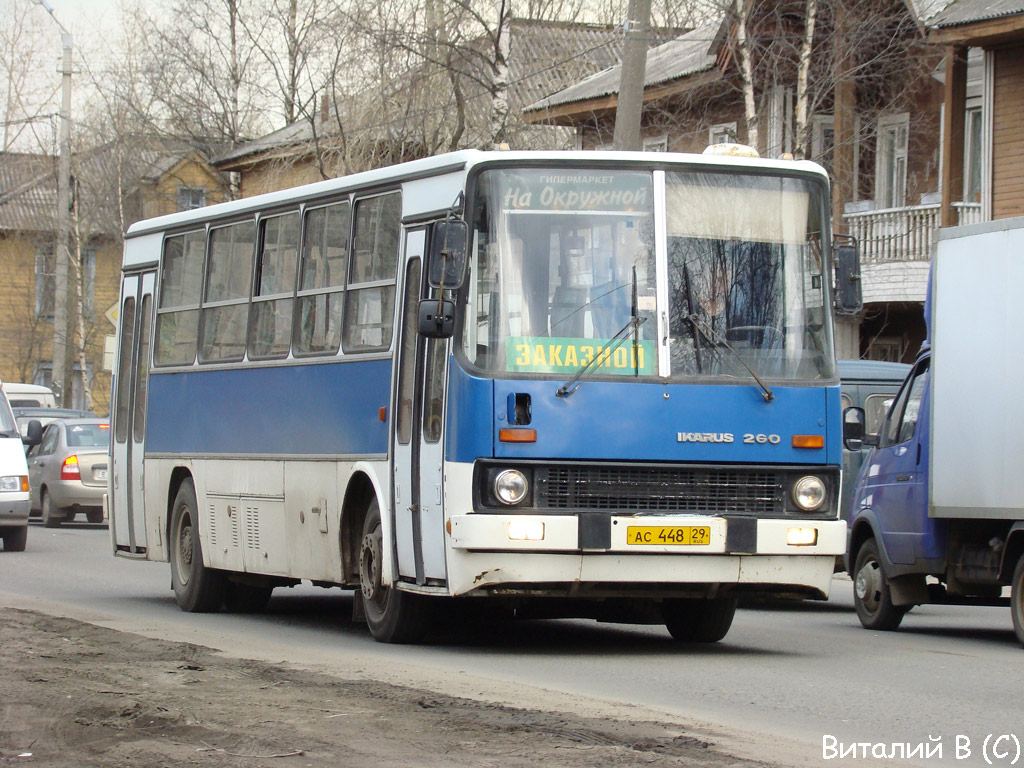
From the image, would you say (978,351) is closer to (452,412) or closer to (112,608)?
(452,412)

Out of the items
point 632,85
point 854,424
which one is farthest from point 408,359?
point 632,85

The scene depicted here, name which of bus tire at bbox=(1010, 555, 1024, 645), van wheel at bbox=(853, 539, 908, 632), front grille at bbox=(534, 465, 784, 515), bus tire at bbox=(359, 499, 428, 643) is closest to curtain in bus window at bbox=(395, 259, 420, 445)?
bus tire at bbox=(359, 499, 428, 643)

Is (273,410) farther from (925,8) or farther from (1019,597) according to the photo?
(925,8)

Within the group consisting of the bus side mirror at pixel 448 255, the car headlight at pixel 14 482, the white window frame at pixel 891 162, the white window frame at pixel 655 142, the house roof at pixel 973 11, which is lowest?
the car headlight at pixel 14 482

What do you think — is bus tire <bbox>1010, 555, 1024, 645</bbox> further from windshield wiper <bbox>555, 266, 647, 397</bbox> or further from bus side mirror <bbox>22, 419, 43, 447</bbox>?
bus side mirror <bbox>22, 419, 43, 447</bbox>

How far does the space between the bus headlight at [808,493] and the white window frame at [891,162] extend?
2174 cm

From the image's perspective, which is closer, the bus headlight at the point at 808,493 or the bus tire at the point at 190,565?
the bus headlight at the point at 808,493

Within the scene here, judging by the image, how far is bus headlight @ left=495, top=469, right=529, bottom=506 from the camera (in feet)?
35.7

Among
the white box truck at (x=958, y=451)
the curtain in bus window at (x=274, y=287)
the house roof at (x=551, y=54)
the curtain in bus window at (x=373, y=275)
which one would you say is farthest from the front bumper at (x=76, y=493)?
the curtain in bus window at (x=373, y=275)

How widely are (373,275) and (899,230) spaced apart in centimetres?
2007

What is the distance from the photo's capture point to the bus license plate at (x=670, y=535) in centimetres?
1090

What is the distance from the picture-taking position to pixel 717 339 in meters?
11.3

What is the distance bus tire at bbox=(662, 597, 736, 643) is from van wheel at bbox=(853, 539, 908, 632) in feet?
6.72

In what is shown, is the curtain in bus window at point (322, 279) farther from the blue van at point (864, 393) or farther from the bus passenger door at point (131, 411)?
the blue van at point (864, 393)
